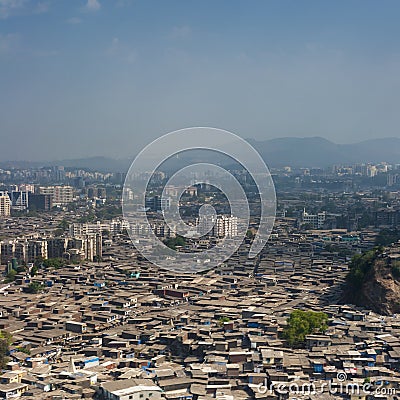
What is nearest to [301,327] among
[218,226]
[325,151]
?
[218,226]

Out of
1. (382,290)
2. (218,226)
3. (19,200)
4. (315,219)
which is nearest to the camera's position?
(382,290)

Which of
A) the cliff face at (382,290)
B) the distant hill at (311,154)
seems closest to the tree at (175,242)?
the cliff face at (382,290)

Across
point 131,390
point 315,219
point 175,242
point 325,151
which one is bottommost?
point 131,390

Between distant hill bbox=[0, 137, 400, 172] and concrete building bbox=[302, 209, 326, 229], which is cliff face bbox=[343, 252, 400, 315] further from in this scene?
distant hill bbox=[0, 137, 400, 172]

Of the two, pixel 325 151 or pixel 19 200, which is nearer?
pixel 19 200

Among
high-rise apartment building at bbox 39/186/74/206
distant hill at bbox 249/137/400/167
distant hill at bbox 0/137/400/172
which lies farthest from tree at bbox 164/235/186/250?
distant hill at bbox 249/137/400/167

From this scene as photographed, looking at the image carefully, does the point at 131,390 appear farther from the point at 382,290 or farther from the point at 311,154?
the point at 311,154

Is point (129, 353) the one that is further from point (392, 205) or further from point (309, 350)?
point (392, 205)
